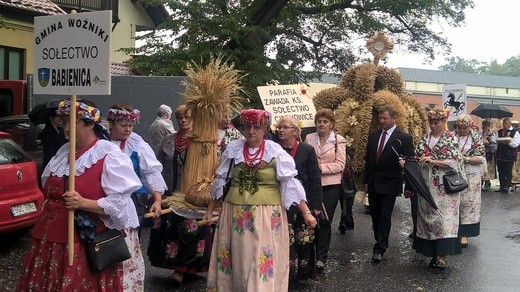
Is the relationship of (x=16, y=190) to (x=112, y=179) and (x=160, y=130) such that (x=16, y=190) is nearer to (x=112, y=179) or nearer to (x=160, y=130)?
(x=160, y=130)

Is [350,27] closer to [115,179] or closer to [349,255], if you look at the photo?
[349,255]

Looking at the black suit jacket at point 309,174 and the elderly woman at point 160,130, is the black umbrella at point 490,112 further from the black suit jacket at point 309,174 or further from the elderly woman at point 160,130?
the black suit jacket at point 309,174

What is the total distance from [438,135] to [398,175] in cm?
67

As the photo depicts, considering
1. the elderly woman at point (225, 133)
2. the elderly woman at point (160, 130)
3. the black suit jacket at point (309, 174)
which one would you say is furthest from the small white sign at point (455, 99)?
the black suit jacket at point (309, 174)

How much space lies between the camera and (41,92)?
462 cm

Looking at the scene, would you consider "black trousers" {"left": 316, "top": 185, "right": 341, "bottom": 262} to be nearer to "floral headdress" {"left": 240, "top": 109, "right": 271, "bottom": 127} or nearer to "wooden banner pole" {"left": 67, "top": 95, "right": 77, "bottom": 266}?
"floral headdress" {"left": 240, "top": 109, "right": 271, "bottom": 127}

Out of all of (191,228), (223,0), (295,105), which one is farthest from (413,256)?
(223,0)

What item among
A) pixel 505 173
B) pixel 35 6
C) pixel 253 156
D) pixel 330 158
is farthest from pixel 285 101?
pixel 35 6

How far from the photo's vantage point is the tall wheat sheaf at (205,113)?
6.51 m

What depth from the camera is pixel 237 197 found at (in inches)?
217

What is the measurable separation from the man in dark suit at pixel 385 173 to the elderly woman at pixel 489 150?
10.7m

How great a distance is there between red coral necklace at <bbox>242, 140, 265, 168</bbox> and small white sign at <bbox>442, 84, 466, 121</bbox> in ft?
31.2

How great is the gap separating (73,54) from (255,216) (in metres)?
1.91

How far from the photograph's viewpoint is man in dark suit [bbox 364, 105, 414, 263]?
8.15 m
